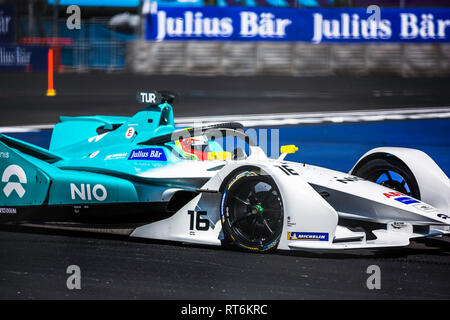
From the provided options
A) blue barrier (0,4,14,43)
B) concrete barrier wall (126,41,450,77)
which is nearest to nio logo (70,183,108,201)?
concrete barrier wall (126,41,450,77)

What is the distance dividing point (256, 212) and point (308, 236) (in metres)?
0.48

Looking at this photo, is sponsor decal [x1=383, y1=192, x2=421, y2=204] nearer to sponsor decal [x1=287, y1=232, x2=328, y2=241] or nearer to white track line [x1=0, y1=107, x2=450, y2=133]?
sponsor decal [x1=287, y1=232, x2=328, y2=241]

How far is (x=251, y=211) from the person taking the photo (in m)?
6.82

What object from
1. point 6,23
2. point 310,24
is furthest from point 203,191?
point 6,23

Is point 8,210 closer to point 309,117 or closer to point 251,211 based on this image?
point 251,211

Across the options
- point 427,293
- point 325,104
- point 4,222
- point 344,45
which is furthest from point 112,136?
point 344,45

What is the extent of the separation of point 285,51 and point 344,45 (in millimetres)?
2187

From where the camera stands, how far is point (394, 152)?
7641 millimetres

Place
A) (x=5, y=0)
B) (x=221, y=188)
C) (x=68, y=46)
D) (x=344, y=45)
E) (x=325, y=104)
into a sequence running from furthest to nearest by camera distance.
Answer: (x=5, y=0) → (x=68, y=46) → (x=344, y=45) → (x=325, y=104) → (x=221, y=188)

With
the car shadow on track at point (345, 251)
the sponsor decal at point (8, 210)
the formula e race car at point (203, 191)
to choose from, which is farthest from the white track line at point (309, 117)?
the car shadow on track at point (345, 251)

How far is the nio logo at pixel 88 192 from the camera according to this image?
7441mm

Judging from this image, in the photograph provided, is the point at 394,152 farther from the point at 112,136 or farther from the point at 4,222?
the point at 4,222

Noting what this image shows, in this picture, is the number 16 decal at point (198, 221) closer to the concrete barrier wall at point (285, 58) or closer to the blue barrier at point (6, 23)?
the concrete barrier wall at point (285, 58)

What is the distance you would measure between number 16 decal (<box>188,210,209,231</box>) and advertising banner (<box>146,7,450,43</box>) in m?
27.0
